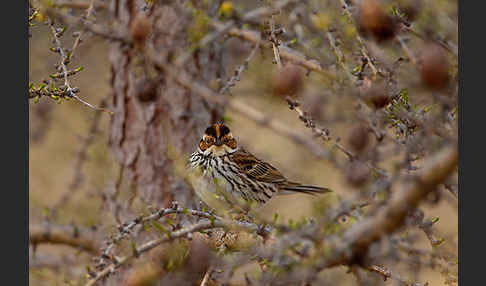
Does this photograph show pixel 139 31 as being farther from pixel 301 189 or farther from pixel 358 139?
pixel 301 189

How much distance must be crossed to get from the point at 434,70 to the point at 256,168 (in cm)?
375

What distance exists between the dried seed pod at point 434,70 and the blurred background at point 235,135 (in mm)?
55

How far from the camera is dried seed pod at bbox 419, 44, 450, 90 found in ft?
4.72

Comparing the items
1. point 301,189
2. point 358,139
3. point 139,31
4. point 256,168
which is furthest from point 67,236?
point 358,139

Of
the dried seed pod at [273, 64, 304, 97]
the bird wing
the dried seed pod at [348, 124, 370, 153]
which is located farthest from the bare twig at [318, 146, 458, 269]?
the bird wing

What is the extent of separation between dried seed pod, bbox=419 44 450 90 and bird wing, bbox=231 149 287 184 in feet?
11.8

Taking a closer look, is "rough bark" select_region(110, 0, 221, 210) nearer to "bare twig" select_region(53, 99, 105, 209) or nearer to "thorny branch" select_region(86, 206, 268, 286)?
"bare twig" select_region(53, 99, 105, 209)

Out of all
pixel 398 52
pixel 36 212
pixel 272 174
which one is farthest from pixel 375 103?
pixel 36 212

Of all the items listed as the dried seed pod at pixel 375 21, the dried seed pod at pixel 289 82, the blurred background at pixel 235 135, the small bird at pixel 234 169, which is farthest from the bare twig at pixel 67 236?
the dried seed pod at pixel 375 21

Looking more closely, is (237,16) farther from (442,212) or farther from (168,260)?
(442,212)

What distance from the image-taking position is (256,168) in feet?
16.9

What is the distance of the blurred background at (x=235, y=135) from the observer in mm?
1757

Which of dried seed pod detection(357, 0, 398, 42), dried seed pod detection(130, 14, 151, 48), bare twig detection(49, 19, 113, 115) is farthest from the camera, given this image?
bare twig detection(49, 19, 113, 115)

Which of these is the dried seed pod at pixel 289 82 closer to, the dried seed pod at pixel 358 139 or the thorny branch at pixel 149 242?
the dried seed pod at pixel 358 139
